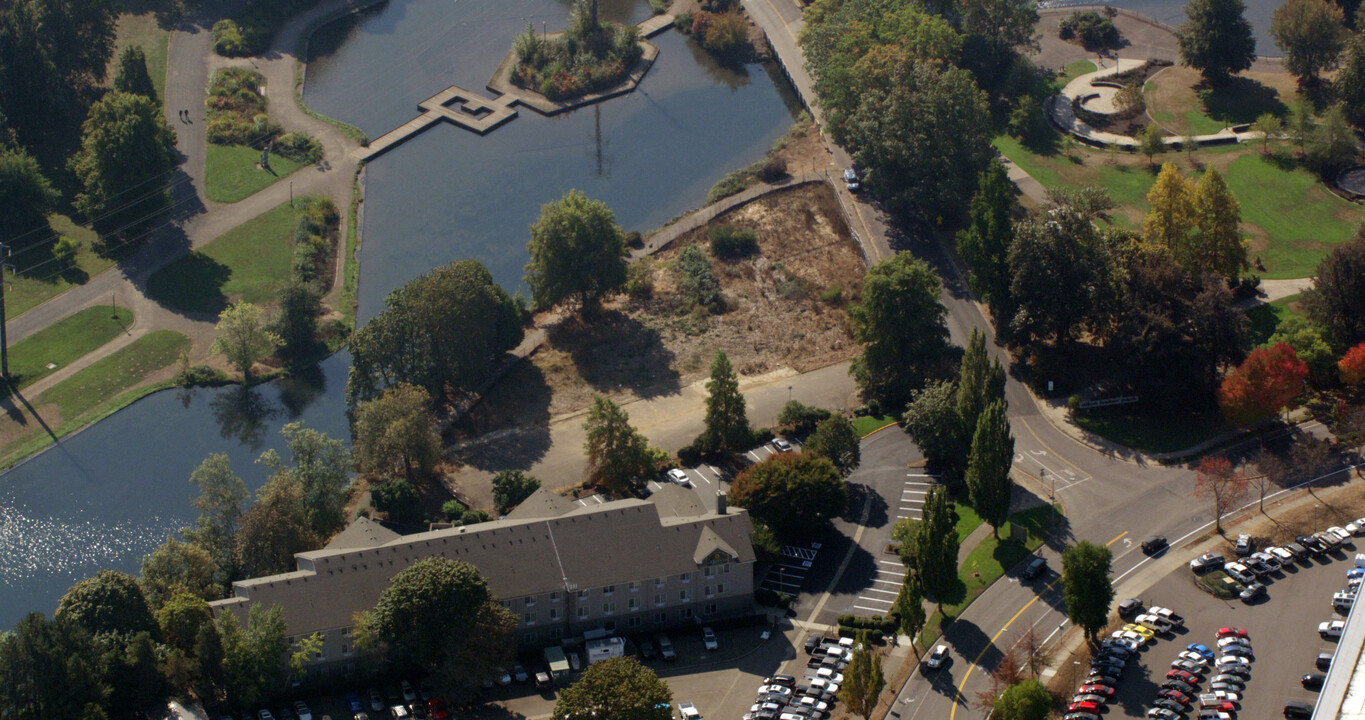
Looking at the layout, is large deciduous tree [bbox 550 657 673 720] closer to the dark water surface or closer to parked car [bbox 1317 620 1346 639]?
the dark water surface

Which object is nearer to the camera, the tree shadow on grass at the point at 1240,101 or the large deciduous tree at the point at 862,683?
the large deciduous tree at the point at 862,683

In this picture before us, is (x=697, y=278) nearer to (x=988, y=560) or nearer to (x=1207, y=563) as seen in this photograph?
(x=988, y=560)

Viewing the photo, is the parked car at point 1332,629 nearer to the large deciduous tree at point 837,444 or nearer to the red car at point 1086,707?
the red car at point 1086,707

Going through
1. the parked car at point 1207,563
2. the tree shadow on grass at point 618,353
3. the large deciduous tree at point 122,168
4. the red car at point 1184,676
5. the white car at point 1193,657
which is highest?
the large deciduous tree at point 122,168

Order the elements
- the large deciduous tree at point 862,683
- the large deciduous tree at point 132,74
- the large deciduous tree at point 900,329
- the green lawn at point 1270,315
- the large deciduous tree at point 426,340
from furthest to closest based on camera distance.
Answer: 1. the large deciduous tree at point 132,74
2. the green lawn at point 1270,315
3. the large deciduous tree at point 426,340
4. the large deciduous tree at point 900,329
5. the large deciduous tree at point 862,683

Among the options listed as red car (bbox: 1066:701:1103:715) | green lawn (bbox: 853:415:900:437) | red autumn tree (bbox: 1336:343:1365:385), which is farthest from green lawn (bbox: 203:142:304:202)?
red autumn tree (bbox: 1336:343:1365:385)

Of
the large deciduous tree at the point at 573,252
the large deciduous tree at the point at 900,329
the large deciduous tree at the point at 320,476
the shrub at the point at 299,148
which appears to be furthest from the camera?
the shrub at the point at 299,148

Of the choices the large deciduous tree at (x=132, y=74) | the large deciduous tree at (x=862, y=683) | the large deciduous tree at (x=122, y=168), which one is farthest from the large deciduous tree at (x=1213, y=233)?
the large deciduous tree at (x=132, y=74)
